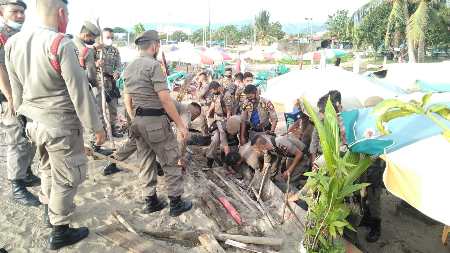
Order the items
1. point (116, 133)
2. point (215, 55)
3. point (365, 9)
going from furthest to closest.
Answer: point (215, 55)
point (365, 9)
point (116, 133)

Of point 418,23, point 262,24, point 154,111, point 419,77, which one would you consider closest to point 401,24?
point 418,23

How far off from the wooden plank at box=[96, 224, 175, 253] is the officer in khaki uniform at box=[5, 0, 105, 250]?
0.44 meters

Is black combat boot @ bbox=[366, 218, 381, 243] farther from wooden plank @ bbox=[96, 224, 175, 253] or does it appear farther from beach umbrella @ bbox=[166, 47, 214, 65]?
beach umbrella @ bbox=[166, 47, 214, 65]

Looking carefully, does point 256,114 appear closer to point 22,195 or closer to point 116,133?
point 116,133

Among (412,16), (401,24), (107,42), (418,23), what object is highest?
(401,24)

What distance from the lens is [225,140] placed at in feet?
20.8

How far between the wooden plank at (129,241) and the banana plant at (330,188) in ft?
4.59

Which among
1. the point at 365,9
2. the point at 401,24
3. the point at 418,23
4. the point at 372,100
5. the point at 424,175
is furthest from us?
the point at 401,24

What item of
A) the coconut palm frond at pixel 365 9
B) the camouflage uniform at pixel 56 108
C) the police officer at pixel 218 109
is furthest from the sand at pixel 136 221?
the coconut palm frond at pixel 365 9

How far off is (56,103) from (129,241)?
4.86ft

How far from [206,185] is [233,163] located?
0.98 meters

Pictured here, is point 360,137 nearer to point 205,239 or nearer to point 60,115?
point 205,239

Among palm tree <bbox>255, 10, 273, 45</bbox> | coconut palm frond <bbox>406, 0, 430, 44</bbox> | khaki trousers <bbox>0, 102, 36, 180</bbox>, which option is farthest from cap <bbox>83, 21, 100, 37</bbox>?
palm tree <bbox>255, 10, 273, 45</bbox>

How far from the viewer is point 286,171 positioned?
587 cm
